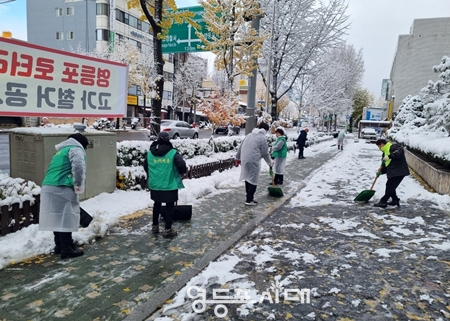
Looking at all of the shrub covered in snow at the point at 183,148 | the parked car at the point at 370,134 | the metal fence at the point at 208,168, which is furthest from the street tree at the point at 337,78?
the metal fence at the point at 208,168

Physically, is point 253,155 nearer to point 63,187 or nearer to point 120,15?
point 63,187

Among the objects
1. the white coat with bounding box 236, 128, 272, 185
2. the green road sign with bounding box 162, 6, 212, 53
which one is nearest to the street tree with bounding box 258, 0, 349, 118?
the green road sign with bounding box 162, 6, 212, 53

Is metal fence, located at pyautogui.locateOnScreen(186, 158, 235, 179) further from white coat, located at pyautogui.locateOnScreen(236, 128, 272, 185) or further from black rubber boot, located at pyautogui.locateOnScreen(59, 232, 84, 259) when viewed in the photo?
black rubber boot, located at pyautogui.locateOnScreen(59, 232, 84, 259)

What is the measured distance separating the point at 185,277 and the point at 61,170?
6.48 ft

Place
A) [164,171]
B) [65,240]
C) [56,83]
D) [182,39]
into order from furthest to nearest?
[182,39] < [56,83] < [164,171] < [65,240]

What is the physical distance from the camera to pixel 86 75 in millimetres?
5926

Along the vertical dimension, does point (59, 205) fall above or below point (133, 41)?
below

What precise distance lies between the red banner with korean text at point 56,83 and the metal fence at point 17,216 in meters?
1.41

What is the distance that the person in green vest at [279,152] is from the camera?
9.25m

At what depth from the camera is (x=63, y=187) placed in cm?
386

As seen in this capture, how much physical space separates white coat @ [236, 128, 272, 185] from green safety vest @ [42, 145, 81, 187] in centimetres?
388

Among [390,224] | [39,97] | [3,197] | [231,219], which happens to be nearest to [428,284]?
[390,224]

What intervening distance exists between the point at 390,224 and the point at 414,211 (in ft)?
4.52

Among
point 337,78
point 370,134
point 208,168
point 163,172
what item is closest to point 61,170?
point 163,172
